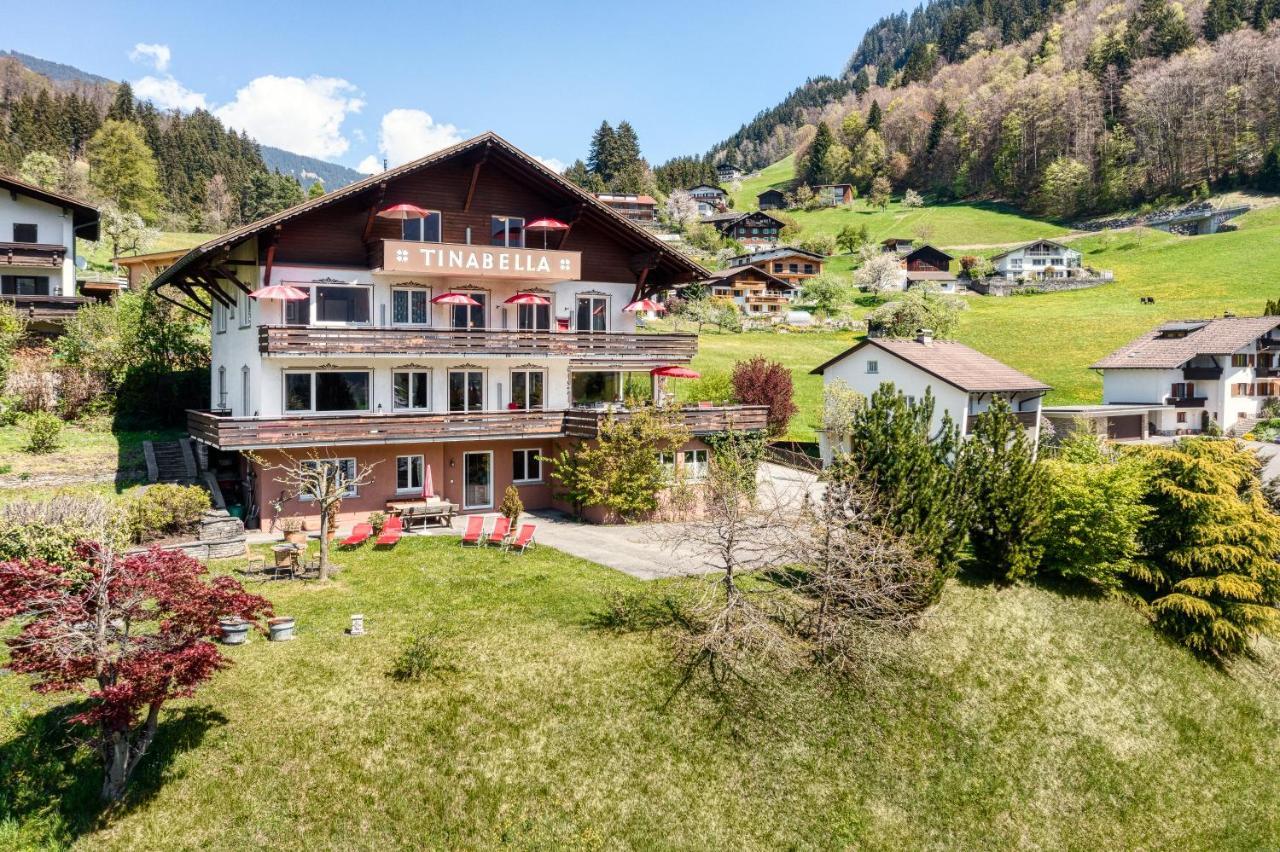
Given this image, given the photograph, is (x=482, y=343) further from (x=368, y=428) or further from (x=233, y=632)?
(x=233, y=632)

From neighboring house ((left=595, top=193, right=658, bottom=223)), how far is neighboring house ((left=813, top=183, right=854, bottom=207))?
136ft

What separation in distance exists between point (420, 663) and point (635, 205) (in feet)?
413

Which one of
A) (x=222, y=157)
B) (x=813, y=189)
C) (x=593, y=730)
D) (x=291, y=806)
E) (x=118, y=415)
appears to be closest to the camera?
(x=291, y=806)

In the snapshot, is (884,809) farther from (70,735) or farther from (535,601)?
(70,735)

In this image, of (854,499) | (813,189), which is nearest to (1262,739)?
(854,499)

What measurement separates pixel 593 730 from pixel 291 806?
17.6 ft

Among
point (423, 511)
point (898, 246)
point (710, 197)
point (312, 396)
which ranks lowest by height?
point (423, 511)

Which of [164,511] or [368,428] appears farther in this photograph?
[368,428]

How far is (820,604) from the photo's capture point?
19.6 meters

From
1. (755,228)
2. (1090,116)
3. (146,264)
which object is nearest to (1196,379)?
(146,264)

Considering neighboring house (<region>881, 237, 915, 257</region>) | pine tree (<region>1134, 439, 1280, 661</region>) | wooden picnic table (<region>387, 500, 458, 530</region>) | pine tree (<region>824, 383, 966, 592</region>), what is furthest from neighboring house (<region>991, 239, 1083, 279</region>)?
wooden picnic table (<region>387, 500, 458, 530</region>)

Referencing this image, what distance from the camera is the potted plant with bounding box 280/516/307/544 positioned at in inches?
928

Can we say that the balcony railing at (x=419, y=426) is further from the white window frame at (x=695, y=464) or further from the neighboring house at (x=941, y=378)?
the neighboring house at (x=941, y=378)

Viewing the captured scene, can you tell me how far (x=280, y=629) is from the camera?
675 inches
